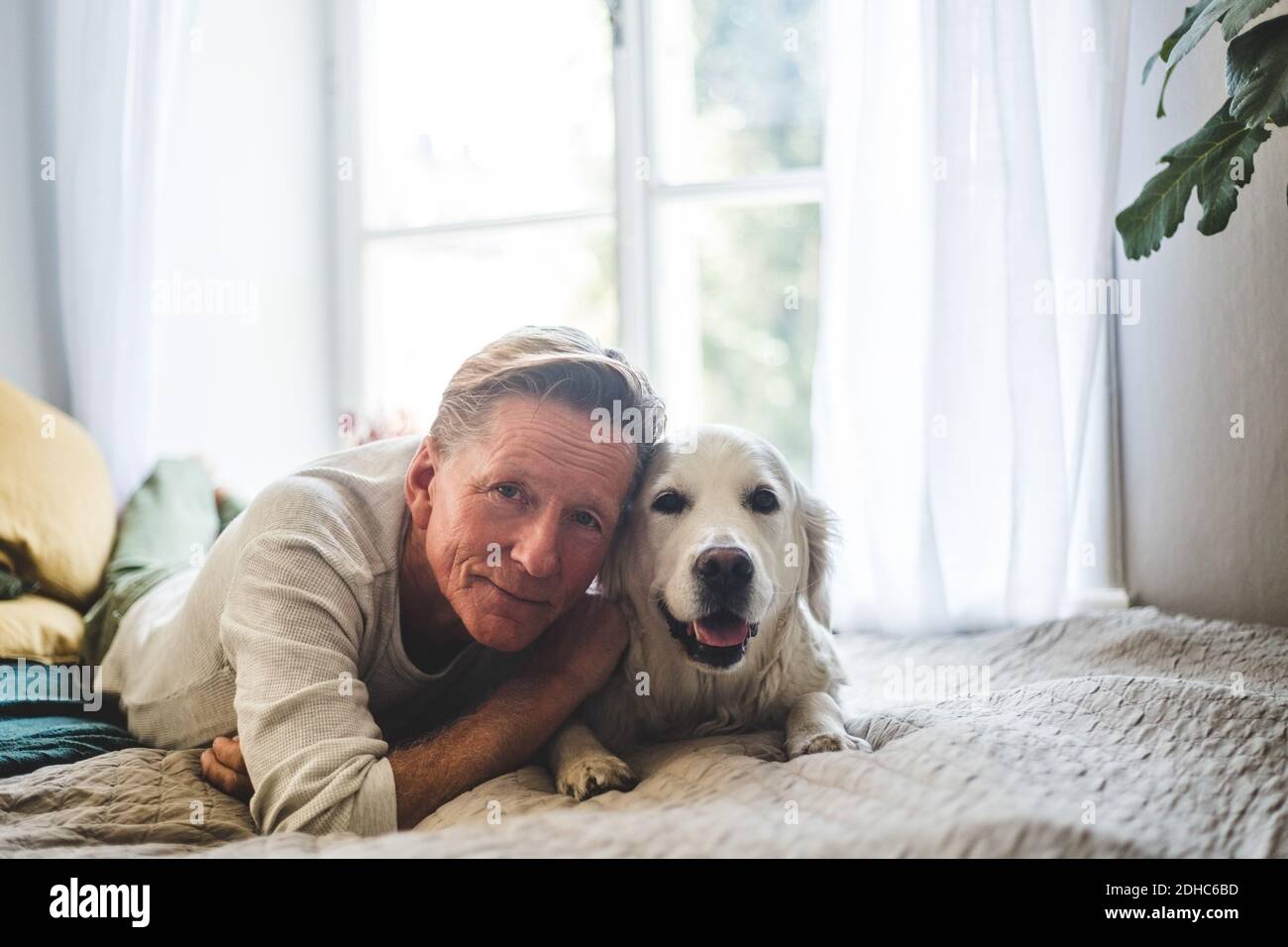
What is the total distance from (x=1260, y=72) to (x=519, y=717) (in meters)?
1.39

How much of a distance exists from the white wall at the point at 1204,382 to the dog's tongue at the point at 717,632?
1.32 m

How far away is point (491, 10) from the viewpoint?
3.62 m

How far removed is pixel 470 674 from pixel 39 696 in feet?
2.58

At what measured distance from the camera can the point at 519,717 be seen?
1344 mm

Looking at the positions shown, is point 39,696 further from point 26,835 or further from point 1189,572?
point 1189,572

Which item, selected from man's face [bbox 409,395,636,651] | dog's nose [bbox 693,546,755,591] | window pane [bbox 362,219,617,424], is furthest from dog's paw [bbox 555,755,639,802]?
window pane [bbox 362,219,617,424]

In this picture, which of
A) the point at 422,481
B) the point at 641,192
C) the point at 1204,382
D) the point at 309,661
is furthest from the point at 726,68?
the point at 309,661

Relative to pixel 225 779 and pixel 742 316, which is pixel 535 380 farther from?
pixel 742 316

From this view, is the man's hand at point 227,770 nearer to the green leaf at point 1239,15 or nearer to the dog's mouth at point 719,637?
the dog's mouth at point 719,637

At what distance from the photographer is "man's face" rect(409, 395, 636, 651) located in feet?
4.24

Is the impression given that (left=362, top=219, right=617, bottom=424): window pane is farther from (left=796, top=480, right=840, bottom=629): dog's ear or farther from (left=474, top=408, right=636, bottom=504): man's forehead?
(left=474, top=408, right=636, bottom=504): man's forehead

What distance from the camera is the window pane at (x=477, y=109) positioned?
3.45 m

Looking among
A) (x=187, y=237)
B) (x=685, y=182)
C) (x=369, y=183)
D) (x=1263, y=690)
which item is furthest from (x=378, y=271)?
(x=1263, y=690)

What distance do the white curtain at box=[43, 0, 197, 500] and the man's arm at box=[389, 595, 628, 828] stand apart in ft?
5.92
